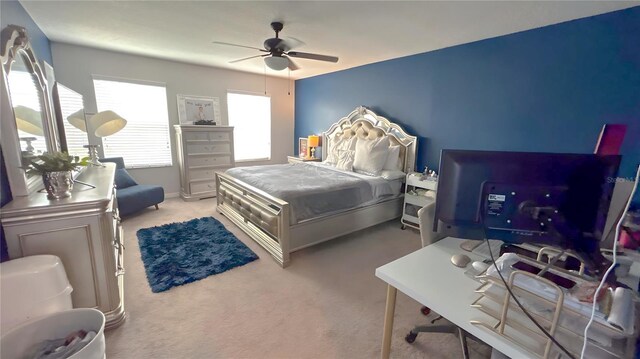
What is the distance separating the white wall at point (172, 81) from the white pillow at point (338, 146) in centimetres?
169

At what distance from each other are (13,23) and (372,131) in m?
3.88

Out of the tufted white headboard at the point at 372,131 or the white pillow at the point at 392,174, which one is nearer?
the white pillow at the point at 392,174

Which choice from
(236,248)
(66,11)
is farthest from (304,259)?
(66,11)

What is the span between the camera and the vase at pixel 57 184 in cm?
158

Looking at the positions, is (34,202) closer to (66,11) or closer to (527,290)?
(66,11)

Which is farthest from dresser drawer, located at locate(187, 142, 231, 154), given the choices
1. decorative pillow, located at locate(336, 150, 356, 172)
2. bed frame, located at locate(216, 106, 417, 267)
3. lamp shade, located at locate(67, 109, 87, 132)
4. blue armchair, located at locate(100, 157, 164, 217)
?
decorative pillow, located at locate(336, 150, 356, 172)

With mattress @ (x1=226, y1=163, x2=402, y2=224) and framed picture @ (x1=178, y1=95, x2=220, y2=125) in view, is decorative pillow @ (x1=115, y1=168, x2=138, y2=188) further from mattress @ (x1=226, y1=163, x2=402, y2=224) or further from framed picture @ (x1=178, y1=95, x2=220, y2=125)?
mattress @ (x1=226, y1=163, x2=402, y2=224)

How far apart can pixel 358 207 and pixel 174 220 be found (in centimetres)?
258

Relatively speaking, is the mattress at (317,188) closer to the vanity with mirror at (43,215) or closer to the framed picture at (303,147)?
the vanity with mirror at (43,215)

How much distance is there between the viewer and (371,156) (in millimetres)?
3742

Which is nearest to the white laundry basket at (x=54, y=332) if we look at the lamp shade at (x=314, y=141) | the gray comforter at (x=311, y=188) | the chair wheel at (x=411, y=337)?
the gray comforter at (x=311, y=188)

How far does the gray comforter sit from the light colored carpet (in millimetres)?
531

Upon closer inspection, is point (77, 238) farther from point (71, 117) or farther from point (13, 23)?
point (71, 117)

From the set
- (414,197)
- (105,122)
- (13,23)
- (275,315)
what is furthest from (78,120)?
(414,197)
